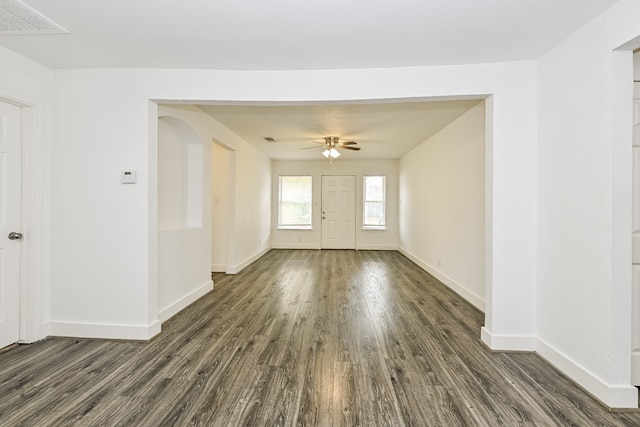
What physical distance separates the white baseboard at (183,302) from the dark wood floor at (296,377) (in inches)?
5.0

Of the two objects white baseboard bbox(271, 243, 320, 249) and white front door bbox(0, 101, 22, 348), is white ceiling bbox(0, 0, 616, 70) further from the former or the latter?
white baseboard bbox(271, 243, 320, 249)

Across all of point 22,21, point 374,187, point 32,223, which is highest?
point 22,21

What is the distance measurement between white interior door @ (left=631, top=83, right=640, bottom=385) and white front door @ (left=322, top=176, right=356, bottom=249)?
652cm

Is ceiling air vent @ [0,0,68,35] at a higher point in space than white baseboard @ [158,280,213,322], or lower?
higher

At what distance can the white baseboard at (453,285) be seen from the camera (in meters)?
3.66

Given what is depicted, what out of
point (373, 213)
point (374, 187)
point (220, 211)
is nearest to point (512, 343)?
point (220, 211)

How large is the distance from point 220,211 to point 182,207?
1559 millimetres

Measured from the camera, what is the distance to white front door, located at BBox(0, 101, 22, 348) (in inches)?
101

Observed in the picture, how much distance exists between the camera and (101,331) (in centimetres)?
283

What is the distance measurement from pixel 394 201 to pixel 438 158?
328cm

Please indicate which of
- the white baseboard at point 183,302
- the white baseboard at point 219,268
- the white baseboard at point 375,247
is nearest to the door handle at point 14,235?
the white baseboard at point 183,302

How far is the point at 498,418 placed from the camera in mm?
1771

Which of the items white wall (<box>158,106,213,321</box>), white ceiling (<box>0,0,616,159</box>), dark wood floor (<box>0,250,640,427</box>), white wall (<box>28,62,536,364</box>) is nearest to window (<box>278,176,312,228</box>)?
white wall (<box>158,106,213,321</box>)

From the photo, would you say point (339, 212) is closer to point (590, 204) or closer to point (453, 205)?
point (453, 205)
